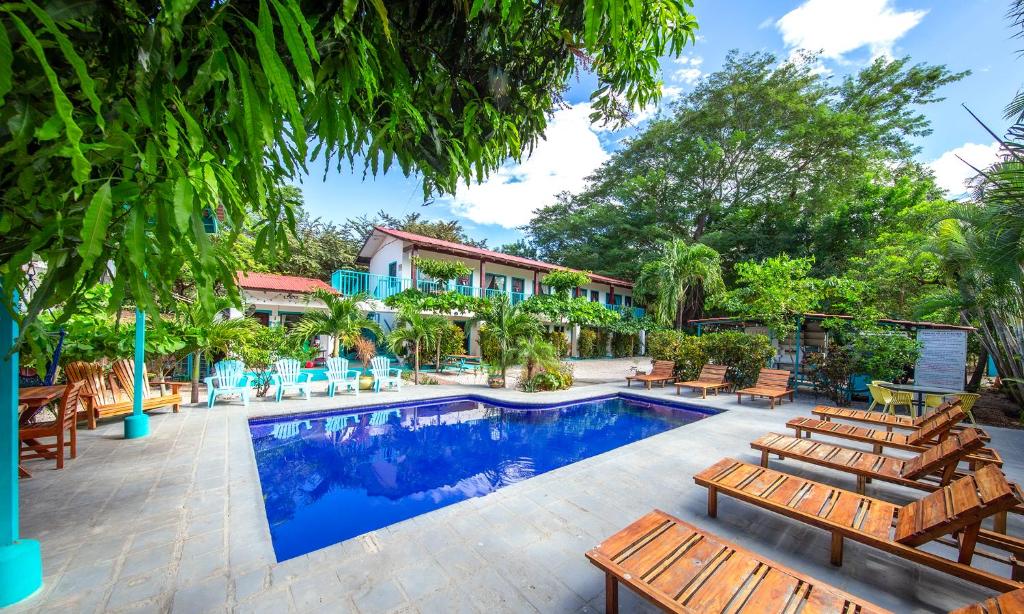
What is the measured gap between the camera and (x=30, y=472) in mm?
4066

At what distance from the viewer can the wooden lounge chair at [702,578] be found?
6.01 ft

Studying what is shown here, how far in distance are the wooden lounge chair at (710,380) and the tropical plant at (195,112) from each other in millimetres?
9773

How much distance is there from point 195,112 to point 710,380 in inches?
471

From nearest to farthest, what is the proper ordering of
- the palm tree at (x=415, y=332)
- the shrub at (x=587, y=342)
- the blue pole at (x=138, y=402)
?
the blue pole at (x=138, y=402) → the palm tree at (x=415, y=332) → the shrub at (x=587, y=342)

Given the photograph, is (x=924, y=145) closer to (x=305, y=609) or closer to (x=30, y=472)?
(x=305, y=609)

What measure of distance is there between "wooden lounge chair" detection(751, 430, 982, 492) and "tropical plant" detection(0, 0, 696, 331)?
14.2 feet

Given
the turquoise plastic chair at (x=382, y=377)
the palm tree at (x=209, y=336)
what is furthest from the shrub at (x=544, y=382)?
the palm tree at (x=209, y=336)

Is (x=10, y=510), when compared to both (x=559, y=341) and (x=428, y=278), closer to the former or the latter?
(x=428, y=278)

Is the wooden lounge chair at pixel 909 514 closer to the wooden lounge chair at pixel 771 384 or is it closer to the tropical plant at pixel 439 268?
the wooden lounge chair at pixel 771 384

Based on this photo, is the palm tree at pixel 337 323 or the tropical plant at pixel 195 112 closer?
the tropical plant at pixel 195 112

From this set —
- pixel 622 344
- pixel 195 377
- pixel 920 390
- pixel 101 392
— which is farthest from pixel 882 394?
pixel 622 344

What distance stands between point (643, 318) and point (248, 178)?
2460cm

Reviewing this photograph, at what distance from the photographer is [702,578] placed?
203 cm

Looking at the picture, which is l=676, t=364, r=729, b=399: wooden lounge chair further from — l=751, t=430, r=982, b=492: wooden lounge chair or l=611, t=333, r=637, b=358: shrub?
l=611, t=333, r=637, b=358: shrub
